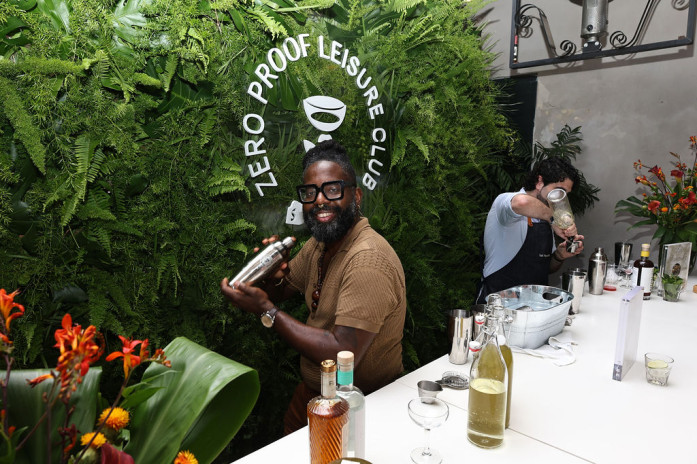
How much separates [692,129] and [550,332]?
2.62 m

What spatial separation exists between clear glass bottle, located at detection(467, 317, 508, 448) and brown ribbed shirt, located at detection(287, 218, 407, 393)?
0.45 meters

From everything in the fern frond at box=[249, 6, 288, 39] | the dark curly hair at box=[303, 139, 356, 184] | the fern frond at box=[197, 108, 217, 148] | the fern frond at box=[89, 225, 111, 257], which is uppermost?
the fern frond at box=[249, 6, 288, 39]

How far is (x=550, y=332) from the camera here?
186 cm

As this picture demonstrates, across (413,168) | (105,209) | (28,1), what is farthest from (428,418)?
(413,168)

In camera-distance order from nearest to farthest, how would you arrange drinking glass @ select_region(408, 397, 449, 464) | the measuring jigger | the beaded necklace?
drinking glass @ select_region(408, 397, 449, 464) → the measuring jigger → the beaded necklace

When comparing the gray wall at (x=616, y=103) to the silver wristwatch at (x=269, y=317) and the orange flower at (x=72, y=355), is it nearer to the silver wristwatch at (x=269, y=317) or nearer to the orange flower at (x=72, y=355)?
the silver wristwatch at (x=269, y=317)

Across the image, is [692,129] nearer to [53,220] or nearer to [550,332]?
[550,332]

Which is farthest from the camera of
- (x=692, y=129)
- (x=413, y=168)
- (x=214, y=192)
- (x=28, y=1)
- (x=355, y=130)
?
(x=692, y=129)

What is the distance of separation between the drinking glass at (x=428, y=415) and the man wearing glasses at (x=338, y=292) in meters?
0.47

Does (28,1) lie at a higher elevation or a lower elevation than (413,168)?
higher

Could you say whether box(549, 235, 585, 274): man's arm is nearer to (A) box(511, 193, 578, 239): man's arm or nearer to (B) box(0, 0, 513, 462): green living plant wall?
(A) box(511, 193, 578, 239): man's arm

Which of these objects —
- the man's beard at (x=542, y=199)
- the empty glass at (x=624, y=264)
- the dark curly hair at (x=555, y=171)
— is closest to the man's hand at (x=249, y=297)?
the man's beard at (x=542, y=199)

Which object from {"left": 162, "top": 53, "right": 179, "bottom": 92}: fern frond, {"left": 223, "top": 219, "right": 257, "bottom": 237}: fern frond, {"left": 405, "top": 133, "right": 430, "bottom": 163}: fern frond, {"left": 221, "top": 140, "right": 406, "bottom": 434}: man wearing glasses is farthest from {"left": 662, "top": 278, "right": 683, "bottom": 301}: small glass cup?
{"left": 162, "top": 53, "right": 179, "bottom": 92}: fern frond

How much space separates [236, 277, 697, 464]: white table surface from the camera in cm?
117
